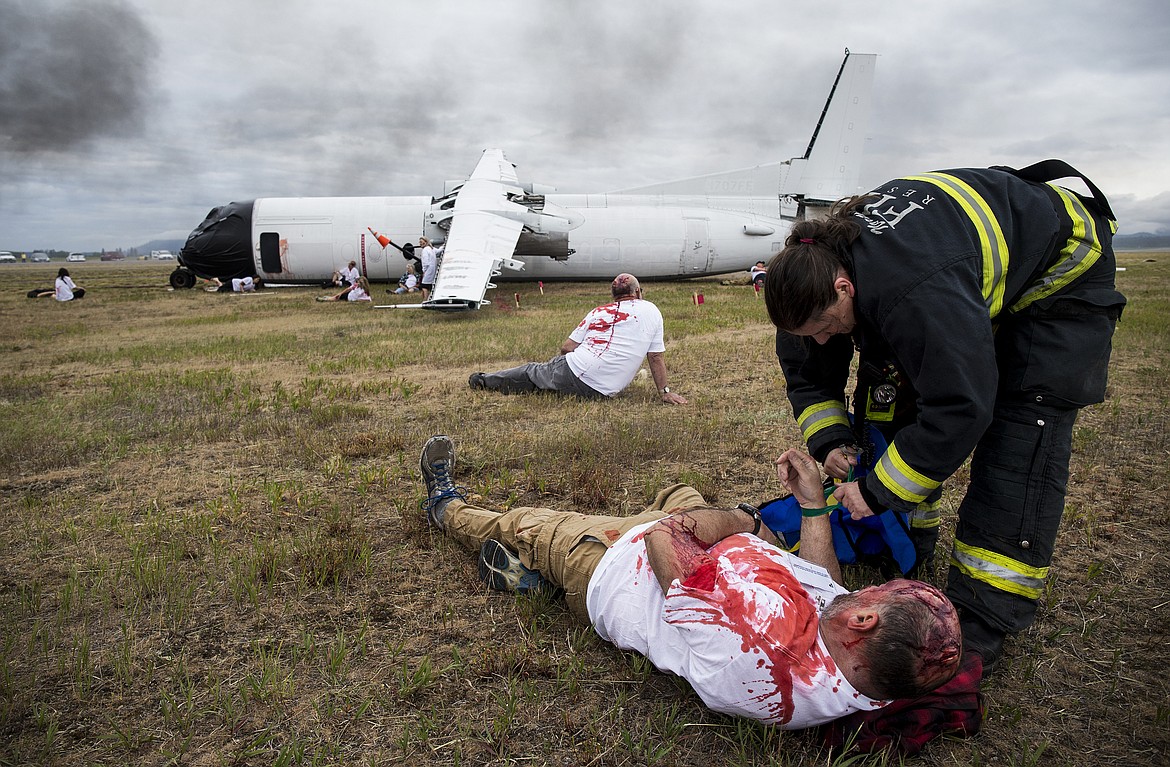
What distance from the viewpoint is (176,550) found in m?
4.12

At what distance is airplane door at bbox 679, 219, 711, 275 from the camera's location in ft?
72.3

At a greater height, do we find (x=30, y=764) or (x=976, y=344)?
(x=976, y=344)

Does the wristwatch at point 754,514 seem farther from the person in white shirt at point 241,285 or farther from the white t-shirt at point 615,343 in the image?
the person in white shirt at point 241,285

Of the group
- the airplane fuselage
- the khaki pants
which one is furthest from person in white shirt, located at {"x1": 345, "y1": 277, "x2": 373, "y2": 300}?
the khaki pants

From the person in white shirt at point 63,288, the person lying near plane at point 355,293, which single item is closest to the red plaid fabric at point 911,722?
the person lying near plane at point 355,293

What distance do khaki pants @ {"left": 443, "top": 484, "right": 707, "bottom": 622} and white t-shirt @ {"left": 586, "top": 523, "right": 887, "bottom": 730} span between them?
469 millimetres

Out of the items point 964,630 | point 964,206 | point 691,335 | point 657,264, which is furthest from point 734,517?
point 657,264

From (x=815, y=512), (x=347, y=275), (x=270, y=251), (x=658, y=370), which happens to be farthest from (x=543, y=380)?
(x=270, y=251)

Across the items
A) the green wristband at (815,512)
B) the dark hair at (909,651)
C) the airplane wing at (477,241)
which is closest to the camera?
the dark hair at (909,651)

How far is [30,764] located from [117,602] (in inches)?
49.3

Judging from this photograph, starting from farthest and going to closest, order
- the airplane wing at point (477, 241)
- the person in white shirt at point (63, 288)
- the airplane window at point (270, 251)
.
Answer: the person in white shirt at point (63, 288) → the airplane window at point (270, 251) → the airplane wing at point (477, 241)

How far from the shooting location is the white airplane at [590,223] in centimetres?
2155

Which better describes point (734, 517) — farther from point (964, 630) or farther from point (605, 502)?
point (605, 502)

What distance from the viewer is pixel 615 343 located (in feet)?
24.9
